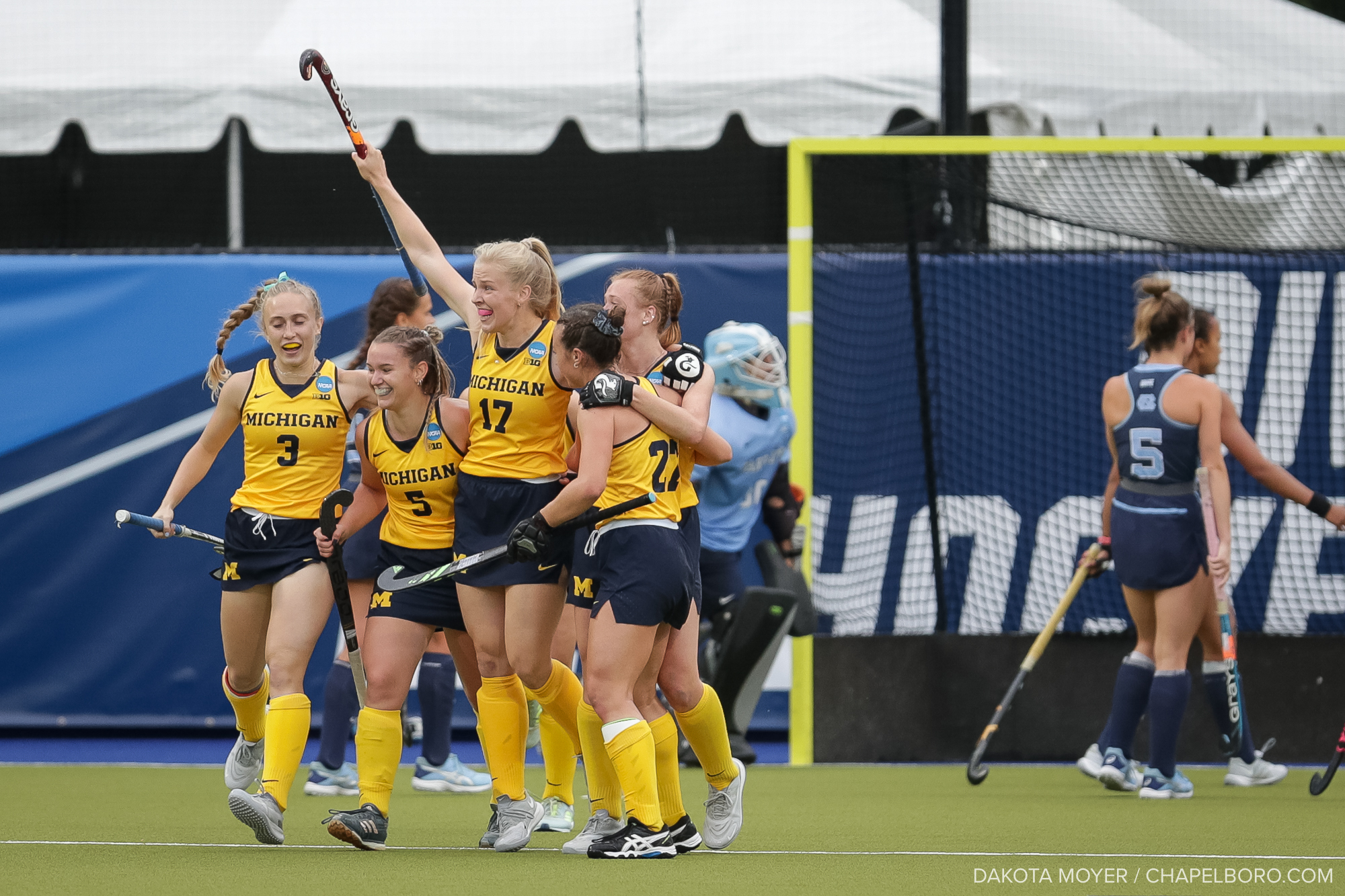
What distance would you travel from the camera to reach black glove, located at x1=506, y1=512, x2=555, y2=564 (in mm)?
4559

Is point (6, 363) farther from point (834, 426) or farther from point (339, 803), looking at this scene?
point (834, 426)

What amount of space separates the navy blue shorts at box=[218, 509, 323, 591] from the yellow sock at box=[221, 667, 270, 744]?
452 millimetres

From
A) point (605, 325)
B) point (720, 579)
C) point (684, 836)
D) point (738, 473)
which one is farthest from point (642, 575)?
point (720, 579)

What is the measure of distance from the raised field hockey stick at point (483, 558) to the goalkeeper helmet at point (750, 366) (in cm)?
276

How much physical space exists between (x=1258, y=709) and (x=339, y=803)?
424cm

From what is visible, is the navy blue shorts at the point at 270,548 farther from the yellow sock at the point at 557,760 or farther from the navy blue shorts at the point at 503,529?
the yellow sock at the point at 557,760

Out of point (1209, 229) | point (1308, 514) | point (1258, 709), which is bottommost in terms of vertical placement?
point (1258, 709)

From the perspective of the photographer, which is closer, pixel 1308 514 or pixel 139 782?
pixel 139 782

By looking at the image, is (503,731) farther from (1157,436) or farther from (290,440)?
(1157,436)

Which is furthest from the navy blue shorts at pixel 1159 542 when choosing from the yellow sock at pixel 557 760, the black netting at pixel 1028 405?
the yellow sock at pixel 557 760

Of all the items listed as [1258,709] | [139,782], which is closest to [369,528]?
[139,782]

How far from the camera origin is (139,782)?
23.1 ft

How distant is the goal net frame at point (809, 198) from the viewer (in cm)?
757

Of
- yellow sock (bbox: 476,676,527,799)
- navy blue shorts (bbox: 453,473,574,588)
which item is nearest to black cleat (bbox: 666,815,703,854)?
yellow sock (bbox: 476,676,527,799)
